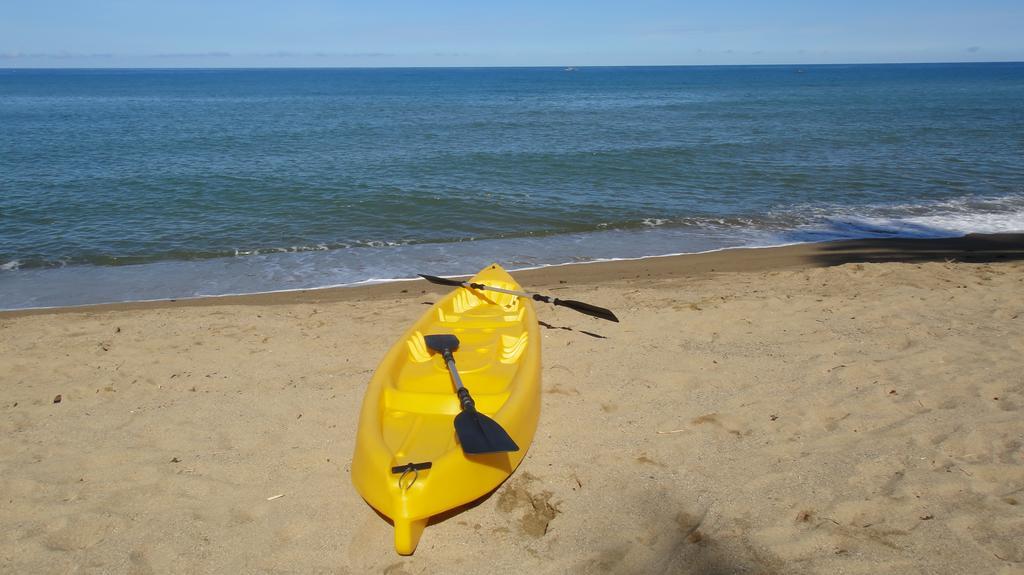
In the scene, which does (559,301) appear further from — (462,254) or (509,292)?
(462,254)

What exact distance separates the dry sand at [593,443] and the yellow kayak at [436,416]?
0.77 ft

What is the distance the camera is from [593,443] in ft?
17.0

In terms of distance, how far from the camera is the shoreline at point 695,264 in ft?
33.3

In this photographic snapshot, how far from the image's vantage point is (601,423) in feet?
18.0

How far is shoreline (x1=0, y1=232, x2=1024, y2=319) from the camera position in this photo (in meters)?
10.2

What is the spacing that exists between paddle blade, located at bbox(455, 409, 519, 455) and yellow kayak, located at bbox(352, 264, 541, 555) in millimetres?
69

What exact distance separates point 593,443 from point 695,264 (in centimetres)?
738

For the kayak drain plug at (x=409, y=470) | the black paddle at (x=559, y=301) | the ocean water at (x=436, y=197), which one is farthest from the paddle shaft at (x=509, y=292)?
the ocean water at (x=436, y=197)

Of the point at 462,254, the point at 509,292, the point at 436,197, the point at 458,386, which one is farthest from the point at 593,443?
the point at 436,197

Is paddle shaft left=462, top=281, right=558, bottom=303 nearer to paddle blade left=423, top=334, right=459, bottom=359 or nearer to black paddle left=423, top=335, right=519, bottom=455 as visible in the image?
paddle blade left=423, top=334, right=459, bottom=359

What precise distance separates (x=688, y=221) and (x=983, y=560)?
12465 millimetres

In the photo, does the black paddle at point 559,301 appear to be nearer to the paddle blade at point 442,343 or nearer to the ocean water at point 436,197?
the paddle blade at point 442,343

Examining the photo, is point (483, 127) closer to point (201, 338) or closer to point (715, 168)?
point (715, 168)

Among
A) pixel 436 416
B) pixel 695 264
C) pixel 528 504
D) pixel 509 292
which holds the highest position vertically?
pixel 509 292
